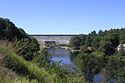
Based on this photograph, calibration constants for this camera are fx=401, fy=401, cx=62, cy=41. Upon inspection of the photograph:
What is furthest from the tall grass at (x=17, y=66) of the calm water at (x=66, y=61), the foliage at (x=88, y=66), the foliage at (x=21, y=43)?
the foliage at (x=88, y=66)

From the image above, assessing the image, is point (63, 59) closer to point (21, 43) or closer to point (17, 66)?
point (21, 43)

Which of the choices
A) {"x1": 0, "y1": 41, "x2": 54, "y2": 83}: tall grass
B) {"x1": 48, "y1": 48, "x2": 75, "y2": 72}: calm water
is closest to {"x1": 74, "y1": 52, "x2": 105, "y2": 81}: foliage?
{"x1": 48, "y1": 48, "x2": 75, "y2": 72}: calm water

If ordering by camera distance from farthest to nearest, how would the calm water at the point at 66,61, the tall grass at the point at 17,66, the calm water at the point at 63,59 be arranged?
the calm water at the point at 66,61 < the calm water at the point at 63,59 < the tall grass at the point at 17,66

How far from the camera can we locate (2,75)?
6.67m

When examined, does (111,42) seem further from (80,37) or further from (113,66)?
(113,66)

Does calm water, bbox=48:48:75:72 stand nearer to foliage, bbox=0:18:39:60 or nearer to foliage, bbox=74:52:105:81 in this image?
foliage, bbox=0:18:39:60

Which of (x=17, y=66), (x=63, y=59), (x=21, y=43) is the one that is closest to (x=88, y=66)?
(x=63, y=59)

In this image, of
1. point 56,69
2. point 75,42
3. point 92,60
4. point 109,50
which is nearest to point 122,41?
point 109,50

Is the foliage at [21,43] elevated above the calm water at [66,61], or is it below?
above

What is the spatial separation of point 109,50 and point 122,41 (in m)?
13.9

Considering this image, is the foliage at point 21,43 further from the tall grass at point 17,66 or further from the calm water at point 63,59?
the calm water at point 63,59

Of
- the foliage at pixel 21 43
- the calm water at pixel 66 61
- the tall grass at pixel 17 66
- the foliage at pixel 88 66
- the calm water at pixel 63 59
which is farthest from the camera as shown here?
the foliage at pixel 88 66

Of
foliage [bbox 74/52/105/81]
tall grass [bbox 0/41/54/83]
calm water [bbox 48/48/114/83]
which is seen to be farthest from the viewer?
foliage [bbox 74/52/105/81]

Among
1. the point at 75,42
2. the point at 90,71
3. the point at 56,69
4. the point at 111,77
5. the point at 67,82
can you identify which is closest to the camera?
the point at 67,82
